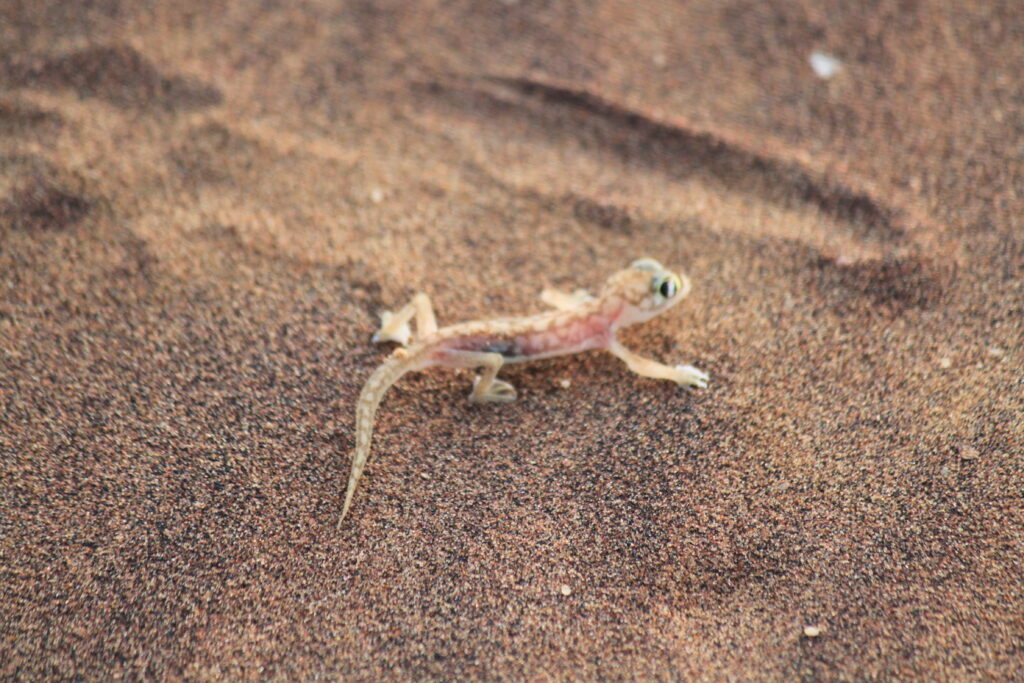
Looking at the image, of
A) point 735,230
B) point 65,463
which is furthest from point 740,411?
point 65,463

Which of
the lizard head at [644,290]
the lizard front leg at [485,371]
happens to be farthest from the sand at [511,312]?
the lizard head at [644,290]

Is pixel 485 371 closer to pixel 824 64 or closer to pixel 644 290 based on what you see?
pixel 644 290

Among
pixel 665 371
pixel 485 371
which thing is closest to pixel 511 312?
pixel 485 371

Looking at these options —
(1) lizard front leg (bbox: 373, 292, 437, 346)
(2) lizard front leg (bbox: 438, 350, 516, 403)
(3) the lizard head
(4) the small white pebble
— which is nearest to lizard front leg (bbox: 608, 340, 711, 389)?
(3) the lizard head

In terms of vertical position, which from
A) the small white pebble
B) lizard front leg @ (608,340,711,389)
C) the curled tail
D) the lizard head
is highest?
the small white pebble

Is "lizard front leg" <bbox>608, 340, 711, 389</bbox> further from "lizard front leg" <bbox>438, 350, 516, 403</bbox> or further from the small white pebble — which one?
the small white pebble

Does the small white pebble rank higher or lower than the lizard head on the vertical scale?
higher
